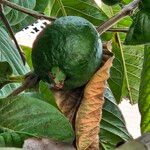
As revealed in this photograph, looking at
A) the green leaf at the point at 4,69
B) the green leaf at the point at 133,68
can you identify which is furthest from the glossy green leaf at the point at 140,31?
the green leaf at the point at 133,68

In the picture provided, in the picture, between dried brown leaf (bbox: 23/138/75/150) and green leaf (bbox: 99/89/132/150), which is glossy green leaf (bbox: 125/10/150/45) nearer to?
dried brown leaf (bbox: 23/138/75/150)

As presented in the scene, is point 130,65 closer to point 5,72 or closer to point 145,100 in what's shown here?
point 145,100

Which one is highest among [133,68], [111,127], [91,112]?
[91,112]

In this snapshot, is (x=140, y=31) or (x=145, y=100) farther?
(x=145, y=100)

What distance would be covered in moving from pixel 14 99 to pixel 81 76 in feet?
0.37

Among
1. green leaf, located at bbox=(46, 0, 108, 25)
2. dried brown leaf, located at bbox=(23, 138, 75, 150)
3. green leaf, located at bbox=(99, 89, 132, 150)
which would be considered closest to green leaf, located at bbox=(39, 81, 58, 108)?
dried brown leaf, located at bbox=(23, 138, 75, 150)

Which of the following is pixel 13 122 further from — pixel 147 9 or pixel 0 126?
pixel 147 9

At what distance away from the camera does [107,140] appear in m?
1.13

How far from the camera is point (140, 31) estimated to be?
2.78 feet

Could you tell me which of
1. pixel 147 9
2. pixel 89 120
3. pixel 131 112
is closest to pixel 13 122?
pixel 89 120

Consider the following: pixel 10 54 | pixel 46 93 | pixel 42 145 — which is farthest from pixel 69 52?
pixel 10 54

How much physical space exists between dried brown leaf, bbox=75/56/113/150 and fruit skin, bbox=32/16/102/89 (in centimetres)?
1

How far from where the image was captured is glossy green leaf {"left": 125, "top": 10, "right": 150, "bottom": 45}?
0.85 metres

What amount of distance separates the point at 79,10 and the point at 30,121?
27.8 inches
